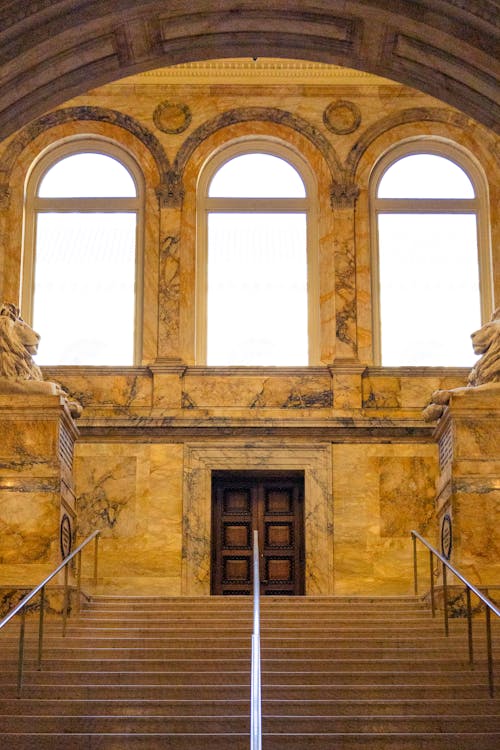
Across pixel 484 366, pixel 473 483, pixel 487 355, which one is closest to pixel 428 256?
pixel 487 355

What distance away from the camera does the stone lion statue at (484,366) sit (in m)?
15.3

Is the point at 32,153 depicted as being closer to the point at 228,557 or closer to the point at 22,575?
the point at 228,557

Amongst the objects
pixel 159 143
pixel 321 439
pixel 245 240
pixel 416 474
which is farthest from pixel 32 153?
pixel 416 474

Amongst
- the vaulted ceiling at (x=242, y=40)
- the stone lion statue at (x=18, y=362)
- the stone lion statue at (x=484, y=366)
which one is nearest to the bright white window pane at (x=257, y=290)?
the stone lion statue at (x=18, y=362)

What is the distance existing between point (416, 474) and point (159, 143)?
655 centimetres

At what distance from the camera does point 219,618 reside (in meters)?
13.6

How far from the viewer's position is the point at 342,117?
2152 cm

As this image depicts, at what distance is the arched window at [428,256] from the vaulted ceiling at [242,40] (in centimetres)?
948

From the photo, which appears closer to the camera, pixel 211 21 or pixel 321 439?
pixel 211 21

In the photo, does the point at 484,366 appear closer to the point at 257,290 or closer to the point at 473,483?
the point at 473,483

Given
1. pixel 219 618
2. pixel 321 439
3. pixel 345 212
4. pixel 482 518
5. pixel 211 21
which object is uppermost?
pixel 345 212

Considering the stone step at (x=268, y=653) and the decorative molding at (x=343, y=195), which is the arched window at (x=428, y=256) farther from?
the stone step at (x=268, y=653)

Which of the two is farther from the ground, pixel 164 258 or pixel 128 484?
pixel 164 258

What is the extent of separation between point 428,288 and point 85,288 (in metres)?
5.31
